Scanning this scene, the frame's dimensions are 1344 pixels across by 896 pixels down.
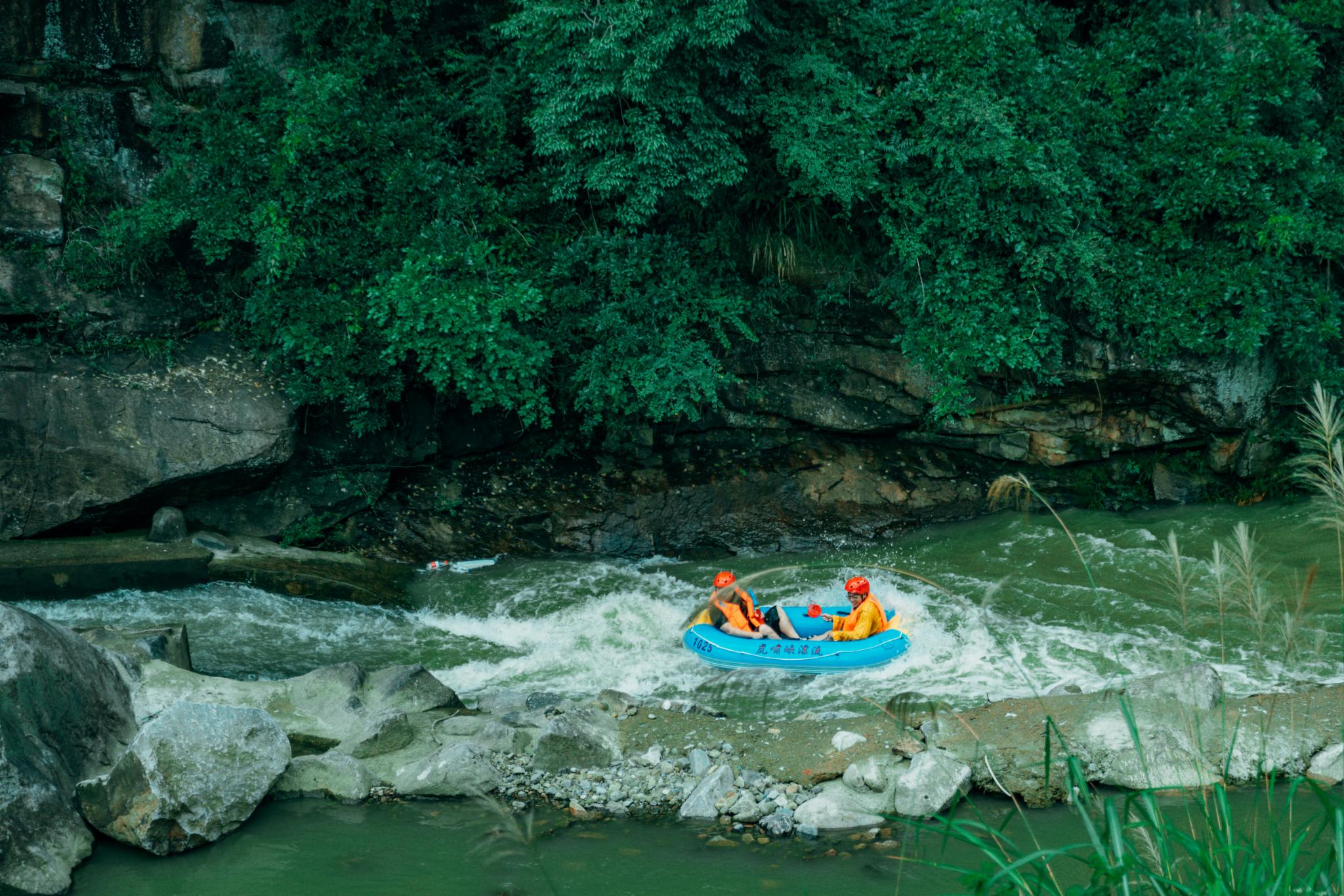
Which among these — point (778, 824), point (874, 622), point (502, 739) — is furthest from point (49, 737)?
point (874, 622)

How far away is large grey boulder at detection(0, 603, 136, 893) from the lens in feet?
13.5

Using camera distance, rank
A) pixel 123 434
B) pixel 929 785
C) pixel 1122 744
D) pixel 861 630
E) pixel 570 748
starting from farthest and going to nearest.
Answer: pixel 123 434
pixel 861 630
pixel 570 748
pixel 1122 744
pixel 929 785

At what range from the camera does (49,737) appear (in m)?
4.67

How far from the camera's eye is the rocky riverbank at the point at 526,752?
4.45 metres

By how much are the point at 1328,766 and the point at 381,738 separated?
15.7 feet

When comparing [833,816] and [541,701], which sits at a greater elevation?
[833,816]

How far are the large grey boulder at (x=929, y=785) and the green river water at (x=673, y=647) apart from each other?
19 centimetres

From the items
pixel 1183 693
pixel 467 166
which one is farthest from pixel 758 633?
pixel 467 166

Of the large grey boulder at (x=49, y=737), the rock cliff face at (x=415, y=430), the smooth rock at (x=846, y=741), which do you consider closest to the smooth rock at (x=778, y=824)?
the smooth rock at (x=846, y=741)

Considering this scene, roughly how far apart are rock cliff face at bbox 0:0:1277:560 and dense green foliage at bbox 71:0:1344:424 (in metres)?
0.41

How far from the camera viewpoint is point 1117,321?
911cm

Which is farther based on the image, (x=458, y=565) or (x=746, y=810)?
(x=458, y=565)

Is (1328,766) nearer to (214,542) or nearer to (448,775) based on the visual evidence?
(448,775)

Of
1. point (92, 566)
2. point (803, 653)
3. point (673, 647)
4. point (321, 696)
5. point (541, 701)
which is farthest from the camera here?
point (92, 566)
